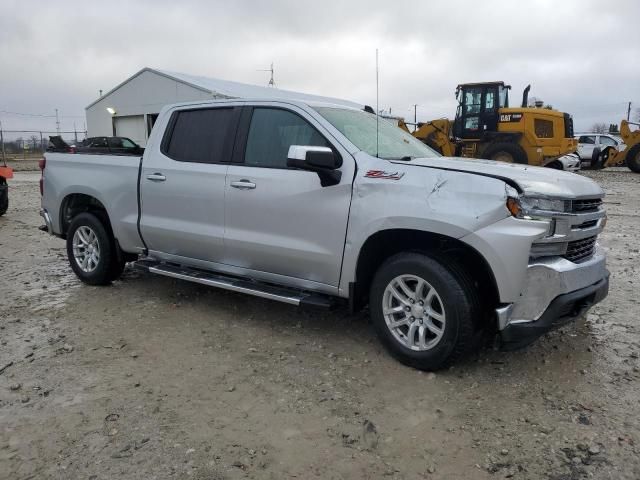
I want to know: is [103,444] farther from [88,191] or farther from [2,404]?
[88,191]

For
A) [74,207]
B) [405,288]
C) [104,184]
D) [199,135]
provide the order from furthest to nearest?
[74,207]
[104,184]
[199,135]
[405,288]

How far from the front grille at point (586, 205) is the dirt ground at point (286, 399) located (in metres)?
1.12

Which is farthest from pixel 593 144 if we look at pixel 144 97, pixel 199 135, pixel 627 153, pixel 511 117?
pixel 199 135

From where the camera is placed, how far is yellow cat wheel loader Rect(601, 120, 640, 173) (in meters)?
21.8

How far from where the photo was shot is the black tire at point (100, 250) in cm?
557

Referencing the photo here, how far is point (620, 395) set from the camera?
339 cm

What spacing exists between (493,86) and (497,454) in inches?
690

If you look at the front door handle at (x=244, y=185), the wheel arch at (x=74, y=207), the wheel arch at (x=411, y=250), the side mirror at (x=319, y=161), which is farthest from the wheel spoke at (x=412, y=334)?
the wheel arch at (x=74, y=207)

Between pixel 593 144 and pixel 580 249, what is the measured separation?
2418cm

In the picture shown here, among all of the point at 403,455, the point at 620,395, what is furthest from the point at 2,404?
the point at 620,395

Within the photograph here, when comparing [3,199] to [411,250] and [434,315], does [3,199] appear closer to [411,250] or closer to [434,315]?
[411,250]

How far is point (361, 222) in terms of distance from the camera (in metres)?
3.78

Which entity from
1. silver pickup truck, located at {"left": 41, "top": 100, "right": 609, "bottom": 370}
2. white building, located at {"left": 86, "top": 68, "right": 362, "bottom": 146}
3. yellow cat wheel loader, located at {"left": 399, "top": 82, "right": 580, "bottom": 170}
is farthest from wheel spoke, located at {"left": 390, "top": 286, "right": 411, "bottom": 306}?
white building, located at {"left": 86, "top": 68, "right": 362, "bottom": 146}

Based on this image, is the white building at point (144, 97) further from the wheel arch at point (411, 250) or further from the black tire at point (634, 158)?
the wheel arch at point (411, 250)
